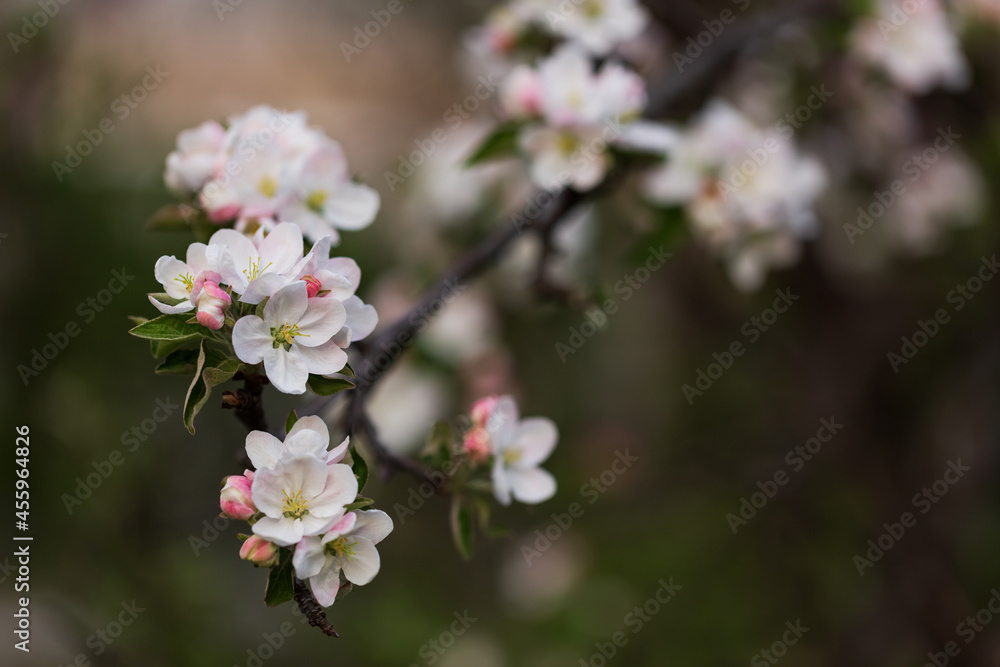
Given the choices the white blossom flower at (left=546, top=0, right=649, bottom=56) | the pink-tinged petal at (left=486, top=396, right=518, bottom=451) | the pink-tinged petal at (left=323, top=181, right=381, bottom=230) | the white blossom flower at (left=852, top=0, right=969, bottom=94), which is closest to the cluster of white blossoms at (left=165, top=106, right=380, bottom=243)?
the pink-tinged petal at (left=323, top=181, right=381, bottom=230)

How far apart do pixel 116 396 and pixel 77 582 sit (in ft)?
1.42

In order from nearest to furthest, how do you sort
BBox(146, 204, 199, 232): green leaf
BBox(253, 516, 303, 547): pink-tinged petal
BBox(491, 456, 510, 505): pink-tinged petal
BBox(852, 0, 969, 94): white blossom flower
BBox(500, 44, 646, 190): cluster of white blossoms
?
BBox(253, 516, 303, 547): pink-tinged petal
BBox(491, 456, 510, 505): pink-tinged petal
BBox(146, 204, 199, 232): green leaf
BBox(500, 44, 646, 190): cluster of white blossoms
BBox(852, 0, 969, 94): white blossom flower

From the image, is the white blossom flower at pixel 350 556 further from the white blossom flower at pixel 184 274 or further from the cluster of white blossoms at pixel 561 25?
the cluster of white blossoms at pixel 561 25

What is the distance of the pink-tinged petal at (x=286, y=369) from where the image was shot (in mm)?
562

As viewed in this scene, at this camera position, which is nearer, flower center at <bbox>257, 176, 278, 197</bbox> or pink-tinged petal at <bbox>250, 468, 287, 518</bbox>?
pink-tinged petal at <bbox>250, 468, 287, 518</bbox>

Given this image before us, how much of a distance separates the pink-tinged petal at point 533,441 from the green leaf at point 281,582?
0.24 m

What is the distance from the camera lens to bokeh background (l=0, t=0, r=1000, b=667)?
5.34 ft

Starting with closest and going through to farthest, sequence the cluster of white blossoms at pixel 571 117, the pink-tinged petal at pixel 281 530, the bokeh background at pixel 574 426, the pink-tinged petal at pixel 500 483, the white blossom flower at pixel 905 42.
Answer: the pink-tinged petal at pixel 281 530
the pink-tinged petal at pixel 500 483
the cluster of white blossoms at pixel 571 117
the white blossom flower at pixel 905 42
the bokeh background at pixel 574 426

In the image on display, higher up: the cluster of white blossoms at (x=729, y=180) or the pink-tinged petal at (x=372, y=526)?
the cluster of white blossoms at (x=729, y=180)

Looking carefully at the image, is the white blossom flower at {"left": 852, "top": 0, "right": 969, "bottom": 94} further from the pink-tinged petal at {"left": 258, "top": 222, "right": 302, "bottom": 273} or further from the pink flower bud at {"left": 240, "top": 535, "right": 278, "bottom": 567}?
the pink flower bud at {"left": 240, "top": 535, "right": 278, "bottom": 567}

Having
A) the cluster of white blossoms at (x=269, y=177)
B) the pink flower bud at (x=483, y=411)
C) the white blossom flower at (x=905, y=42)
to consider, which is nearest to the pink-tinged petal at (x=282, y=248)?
the cluster of white blossoms at (x=269, y=177)

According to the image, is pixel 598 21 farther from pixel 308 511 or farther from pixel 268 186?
pixel 308 511

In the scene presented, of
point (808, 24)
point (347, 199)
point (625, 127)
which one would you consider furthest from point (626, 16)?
point (347, 199)

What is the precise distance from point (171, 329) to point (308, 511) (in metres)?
0.17
